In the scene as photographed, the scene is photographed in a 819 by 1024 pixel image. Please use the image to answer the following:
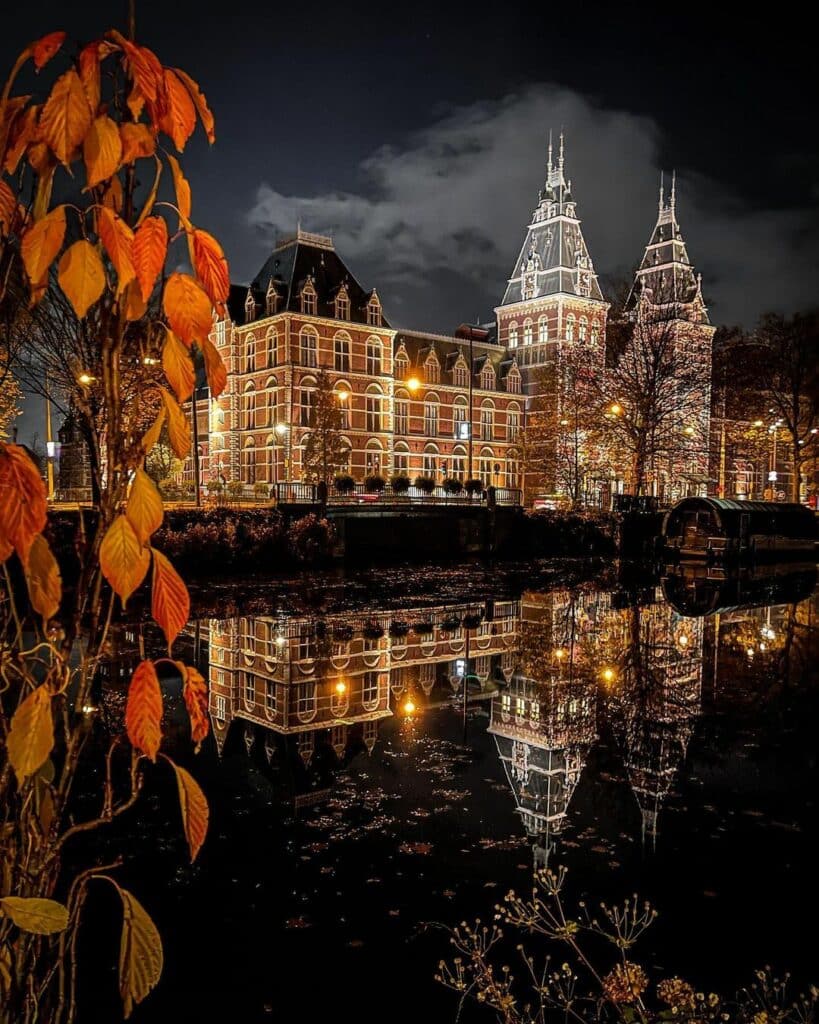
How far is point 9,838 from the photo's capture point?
1821 millimetres

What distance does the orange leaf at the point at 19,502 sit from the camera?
55.3 inches

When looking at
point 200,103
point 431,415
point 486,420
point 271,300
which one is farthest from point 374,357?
point 200,103

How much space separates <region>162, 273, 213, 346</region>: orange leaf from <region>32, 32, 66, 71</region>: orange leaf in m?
0.55

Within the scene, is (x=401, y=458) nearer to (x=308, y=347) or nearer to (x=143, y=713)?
(x=308, y=347)

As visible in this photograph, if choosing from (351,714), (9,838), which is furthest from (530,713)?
(9,838)

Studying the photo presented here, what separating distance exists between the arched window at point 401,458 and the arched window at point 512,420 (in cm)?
1229

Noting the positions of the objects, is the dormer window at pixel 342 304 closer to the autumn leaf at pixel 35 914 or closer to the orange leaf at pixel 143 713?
the orange leaf at pixel 143 713

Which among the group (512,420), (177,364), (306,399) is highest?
(512,420)

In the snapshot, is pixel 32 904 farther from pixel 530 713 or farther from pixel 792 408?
pixel 792 408

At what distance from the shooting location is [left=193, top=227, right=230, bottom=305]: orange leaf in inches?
62.1

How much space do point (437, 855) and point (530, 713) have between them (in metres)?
3.33

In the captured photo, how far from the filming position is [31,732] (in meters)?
1.53

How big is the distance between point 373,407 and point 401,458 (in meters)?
5.32

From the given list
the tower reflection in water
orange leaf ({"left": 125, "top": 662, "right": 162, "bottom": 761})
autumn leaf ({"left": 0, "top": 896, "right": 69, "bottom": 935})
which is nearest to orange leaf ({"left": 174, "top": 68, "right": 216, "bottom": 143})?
orange leaf ({"left": 125, "top": 662, "right": 162, "bottom": 761})
